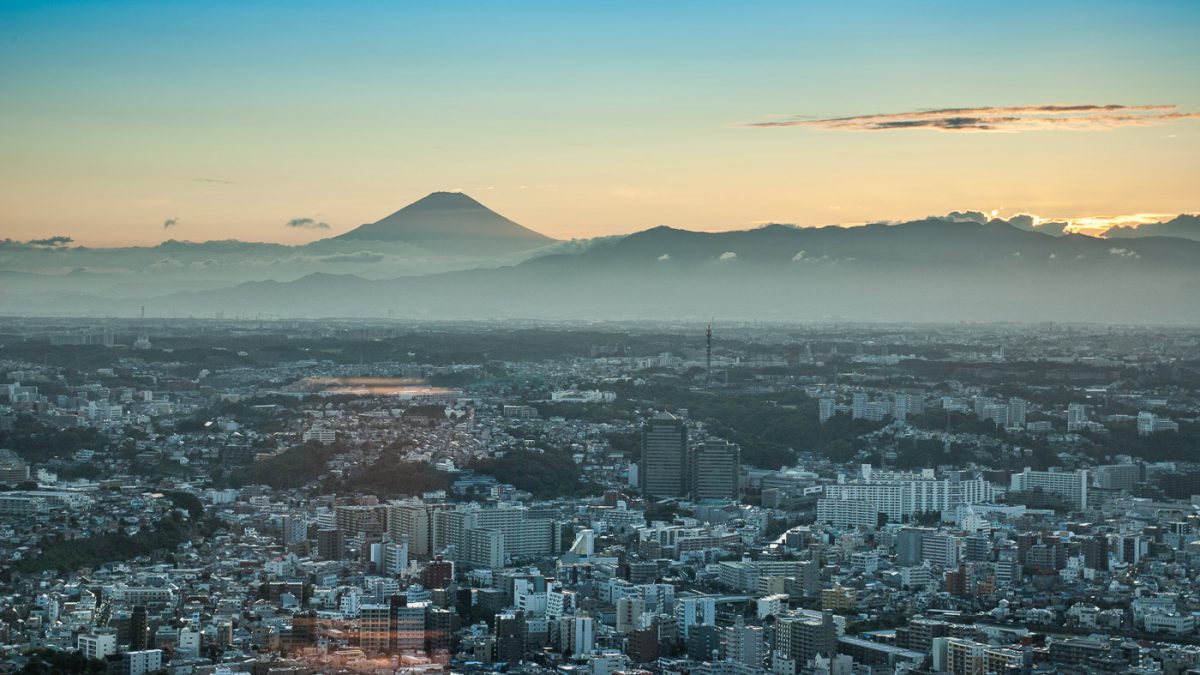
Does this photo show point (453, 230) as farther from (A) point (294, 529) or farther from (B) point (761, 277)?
(A) point (294, 529)

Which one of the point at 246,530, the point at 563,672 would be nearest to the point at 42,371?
the point at 246,530

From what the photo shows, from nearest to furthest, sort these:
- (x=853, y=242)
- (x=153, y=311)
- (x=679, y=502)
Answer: (x=679, y=502) → (x=153, y=311) → (x=853, y=242)

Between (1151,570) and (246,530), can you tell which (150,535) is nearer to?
(246,530)

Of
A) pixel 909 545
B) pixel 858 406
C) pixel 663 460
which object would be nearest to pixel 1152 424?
pixel 858 406

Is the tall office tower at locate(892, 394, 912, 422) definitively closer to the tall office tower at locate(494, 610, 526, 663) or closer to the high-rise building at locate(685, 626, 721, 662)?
the high-rise building at locate(685, 626, 721, 662)

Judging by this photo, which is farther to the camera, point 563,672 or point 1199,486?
point 1199,486

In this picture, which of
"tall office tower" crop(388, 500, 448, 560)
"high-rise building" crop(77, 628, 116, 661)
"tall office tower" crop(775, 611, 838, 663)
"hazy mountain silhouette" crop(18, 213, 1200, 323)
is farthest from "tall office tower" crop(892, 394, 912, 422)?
"hazy mountain silhouette" crop(18, 213, 1200, 323)
